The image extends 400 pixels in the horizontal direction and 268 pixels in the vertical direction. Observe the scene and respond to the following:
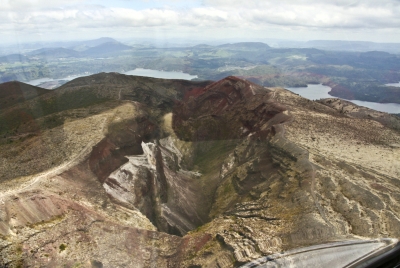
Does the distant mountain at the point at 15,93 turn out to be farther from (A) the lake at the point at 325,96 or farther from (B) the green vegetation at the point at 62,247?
(A) the lake at the point at 325,96

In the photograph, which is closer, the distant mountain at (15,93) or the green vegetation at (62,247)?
the green vegetation at (62,247)

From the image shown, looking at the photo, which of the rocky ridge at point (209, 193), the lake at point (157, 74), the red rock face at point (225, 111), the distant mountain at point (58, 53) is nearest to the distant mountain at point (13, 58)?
the distant mountain at point (58, 53)

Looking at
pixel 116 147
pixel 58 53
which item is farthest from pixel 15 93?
pixel 58 53

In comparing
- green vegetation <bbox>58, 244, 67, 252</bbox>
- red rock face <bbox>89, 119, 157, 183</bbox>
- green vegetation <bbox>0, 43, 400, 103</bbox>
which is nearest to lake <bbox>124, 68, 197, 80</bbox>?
green vegetation <bbox>0, 43, 400, 103</bbox>

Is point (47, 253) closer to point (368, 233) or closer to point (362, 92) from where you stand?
point (368, 233)

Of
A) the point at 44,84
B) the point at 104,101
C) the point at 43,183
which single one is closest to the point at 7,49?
the point at 44,84

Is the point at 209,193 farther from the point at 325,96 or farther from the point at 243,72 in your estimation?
the point at 243,72
